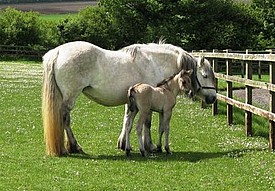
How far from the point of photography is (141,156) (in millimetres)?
11219

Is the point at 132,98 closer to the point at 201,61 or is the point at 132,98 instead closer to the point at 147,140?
the point at 147,140

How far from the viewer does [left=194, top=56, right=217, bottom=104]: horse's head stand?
498 inches

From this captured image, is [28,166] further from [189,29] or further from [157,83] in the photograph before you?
[189,29]

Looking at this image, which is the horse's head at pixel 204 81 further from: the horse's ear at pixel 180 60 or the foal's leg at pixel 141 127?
the foal's leg at pixel 141 127

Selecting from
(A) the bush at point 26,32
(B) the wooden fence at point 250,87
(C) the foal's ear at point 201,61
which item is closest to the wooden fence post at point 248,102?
(B) the wooden fence at point 250,87

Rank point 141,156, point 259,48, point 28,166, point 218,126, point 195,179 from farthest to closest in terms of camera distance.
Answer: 1. point 259,48
2. point 218,126
3. point 141,156
4. point 28,166
5. point 195,179

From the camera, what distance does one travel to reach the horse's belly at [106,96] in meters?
11.8

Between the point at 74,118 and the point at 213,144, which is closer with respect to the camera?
the point at 213,144

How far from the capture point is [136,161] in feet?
35.0

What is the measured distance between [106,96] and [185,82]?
162 centimetres

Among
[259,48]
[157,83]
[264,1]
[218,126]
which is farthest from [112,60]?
[264,1]

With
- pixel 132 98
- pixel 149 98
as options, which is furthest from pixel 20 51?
pixel 149 98

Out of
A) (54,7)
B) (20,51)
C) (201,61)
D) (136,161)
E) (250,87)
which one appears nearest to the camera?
(136,161)

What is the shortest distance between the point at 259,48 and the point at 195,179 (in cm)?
4546
